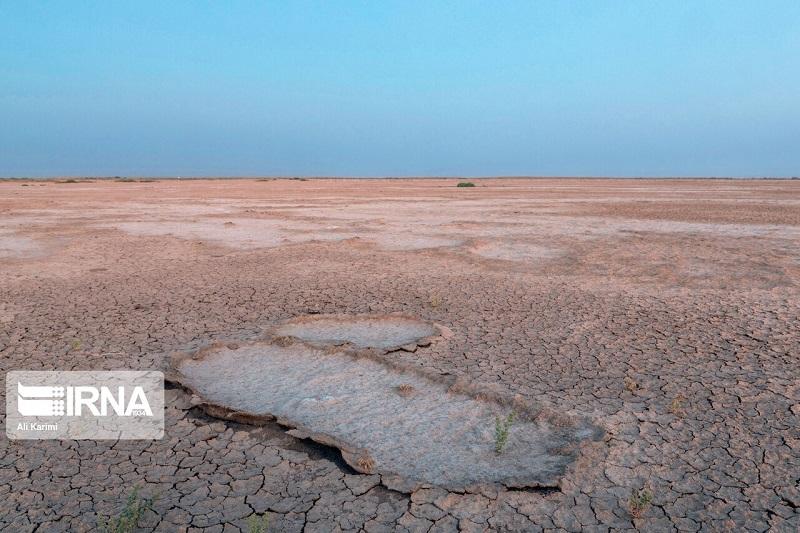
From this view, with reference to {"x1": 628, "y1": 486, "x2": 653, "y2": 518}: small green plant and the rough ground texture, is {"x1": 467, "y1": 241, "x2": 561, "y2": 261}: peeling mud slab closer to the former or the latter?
the rough ground texture

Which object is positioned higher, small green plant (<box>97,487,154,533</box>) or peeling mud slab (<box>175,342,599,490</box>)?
peeling mud slab (<box>175,342,599,490</box>)

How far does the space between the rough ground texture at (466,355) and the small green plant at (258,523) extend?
0.05 metres

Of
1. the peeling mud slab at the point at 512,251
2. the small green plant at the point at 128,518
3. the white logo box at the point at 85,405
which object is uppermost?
the peeling mud slab at the point at 512,251

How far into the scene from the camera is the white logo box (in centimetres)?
303

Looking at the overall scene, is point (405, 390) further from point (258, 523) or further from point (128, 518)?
point (128, 518)

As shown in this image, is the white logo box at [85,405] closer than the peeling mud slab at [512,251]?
Yes

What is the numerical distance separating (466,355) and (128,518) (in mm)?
2527

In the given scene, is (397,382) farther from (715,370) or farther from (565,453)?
(715,370)

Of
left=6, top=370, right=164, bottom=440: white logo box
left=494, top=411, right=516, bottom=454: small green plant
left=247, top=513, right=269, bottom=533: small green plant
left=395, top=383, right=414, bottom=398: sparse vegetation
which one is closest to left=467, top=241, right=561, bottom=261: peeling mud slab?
left=395, top=383, right=414, bottom=398: sparse vegetation

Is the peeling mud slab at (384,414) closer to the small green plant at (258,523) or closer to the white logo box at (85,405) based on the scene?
the white logo box at (85,405)

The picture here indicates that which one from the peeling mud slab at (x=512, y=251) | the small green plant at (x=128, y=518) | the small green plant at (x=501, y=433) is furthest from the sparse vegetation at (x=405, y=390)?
the peeling mud slab at (x=512, y=251)

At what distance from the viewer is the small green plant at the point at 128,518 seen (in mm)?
2189

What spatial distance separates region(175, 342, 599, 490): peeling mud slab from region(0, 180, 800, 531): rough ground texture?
137mm

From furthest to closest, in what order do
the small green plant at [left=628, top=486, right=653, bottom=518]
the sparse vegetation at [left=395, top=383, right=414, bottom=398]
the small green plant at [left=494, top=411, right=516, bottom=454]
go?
the sparse vegetation at [left=395, top=383, right=414, bottom=398] → the small green plant at [left=494, top=411, right=516, bottom=454] → the small green plant at [left=628, top=486, right=653, bottom=518]
